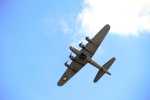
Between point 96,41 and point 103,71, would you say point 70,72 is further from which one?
point 96,41

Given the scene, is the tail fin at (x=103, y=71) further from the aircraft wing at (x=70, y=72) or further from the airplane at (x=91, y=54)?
the aircraft wing at (x=70, y=72)

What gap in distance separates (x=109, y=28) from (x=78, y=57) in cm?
1143

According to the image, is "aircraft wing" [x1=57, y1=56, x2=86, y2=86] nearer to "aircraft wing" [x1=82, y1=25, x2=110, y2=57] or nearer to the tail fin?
"aircraft wing" [x1=82, y1=25, x2=110, y2=57]

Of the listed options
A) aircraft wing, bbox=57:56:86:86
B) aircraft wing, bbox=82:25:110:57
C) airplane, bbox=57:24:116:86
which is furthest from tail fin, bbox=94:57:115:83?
aircraft wing, bbox=57:56:86:86

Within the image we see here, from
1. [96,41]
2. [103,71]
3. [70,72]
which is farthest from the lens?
[70,72]

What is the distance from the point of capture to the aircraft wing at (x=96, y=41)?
603 feet

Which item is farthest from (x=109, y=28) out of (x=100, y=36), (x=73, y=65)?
(x=73, y=65)

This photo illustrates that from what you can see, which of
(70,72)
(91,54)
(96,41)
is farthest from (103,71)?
(70,72)

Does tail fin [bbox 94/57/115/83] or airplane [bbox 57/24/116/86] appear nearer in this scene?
airplane [bbox 57/24/116/86]

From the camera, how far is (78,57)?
184 m

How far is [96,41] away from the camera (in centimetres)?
18500

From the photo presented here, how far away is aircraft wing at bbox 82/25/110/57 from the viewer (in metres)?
184

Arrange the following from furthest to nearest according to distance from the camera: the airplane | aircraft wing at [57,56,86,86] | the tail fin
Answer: aircraft wing at [57,56,86,86]
the tail fin
the airplane

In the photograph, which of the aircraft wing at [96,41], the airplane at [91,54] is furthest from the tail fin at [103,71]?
the aircraft wing at [96,41]
